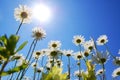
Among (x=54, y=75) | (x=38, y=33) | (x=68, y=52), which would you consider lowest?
(x=54, y=75)

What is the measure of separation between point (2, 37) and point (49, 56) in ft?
19.8

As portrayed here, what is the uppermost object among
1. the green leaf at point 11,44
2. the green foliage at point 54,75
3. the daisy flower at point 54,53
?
the daisy flower at point 54,53

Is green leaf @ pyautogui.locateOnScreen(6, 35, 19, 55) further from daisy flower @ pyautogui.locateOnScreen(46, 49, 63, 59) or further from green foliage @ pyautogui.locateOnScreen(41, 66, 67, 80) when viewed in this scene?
daisy flower @ pyautogui.locateOnScreen(46, 49, 63, 59)

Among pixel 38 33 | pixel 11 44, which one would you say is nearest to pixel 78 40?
pixel 38 33

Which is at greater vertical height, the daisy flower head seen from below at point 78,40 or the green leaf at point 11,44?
the daisy flower head seen from below at point 78,40

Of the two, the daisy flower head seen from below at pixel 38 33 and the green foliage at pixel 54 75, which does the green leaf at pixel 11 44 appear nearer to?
the green foliage at pixel 54 75

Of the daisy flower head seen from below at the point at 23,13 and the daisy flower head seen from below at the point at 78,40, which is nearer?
the daisy flower head seen from below at the point at 23,13

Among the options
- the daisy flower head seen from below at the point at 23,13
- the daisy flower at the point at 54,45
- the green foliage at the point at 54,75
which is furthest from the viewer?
the daisy flower at the point at 54,45

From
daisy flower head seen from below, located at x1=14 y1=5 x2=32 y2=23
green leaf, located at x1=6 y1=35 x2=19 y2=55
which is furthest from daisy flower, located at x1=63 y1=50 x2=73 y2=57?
green leaf, located at x1=6 y1=35 x2=19 y2=55

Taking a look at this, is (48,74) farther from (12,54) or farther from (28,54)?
(28,54)

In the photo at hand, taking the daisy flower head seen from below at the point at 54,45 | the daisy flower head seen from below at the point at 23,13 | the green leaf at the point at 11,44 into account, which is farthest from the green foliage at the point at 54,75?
the daisy flower head seen from below at the point at 54,45

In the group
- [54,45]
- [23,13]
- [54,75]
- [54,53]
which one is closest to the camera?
[54,75]

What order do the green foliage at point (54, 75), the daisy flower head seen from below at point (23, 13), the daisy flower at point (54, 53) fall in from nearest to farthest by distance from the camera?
the green foliage at point (54, 75)
the daisy flower head seen from below at point (23, 13)
the daisy flower at point (54, 53)

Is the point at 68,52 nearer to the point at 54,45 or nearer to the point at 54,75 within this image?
the point at 54,45
